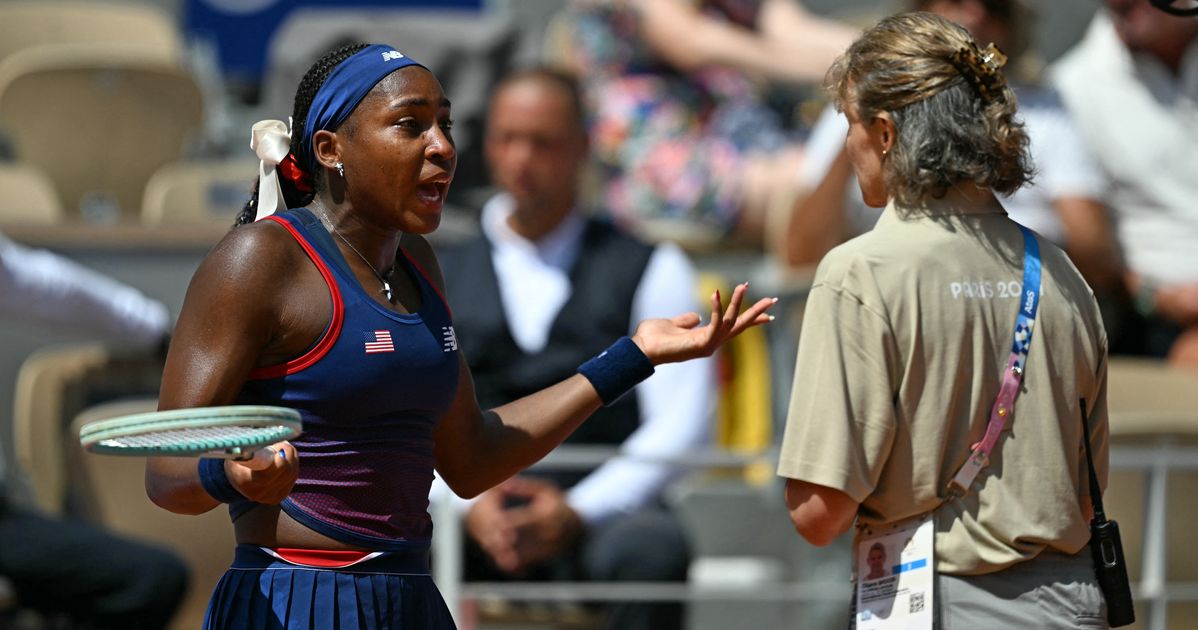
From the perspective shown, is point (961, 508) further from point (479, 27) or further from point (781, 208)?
point (479, 27)

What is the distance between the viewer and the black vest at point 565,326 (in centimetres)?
490

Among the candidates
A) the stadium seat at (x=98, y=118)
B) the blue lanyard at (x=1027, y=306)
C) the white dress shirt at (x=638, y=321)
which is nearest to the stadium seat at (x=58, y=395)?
the white dress shirt at (x=638, y=321)

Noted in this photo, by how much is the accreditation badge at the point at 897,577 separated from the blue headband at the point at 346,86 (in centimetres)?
106

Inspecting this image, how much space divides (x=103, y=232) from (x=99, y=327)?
2.10ft

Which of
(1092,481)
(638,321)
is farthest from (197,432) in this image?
(638,321)

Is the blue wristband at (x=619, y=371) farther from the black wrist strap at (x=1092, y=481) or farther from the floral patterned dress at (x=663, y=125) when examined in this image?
the floral patterned dress at (x=663, y=125)

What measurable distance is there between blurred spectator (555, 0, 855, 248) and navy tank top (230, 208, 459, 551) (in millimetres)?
3659

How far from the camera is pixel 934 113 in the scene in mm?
2625

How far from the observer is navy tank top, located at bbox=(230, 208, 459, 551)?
7.99 ft

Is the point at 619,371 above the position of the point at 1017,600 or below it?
above

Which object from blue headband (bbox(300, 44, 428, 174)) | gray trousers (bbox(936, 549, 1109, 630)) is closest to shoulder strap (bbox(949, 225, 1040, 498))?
gray trousers (bbox(936, 549, 1109, 630))

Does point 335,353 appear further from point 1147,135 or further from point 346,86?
point 1147,135

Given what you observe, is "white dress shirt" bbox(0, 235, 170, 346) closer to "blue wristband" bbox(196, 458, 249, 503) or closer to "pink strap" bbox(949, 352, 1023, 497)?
"blue wristband" bbox(196, 458, 249, 503)

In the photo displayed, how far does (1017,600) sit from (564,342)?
250 centimetres
